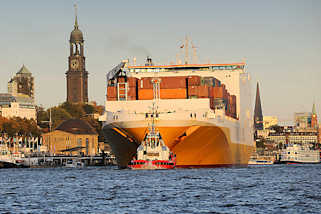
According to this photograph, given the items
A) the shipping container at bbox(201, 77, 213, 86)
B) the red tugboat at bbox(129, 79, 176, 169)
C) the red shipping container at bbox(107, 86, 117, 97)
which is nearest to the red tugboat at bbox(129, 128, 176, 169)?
the red tugboat at bbox(129, 79, 176, 169)

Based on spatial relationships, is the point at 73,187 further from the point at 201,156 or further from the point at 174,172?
the point at 201,156

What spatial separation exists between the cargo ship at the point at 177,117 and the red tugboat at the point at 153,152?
669 millimetres

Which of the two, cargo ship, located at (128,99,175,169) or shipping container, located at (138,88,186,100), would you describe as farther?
shipping container, located at (138,88,186,100)

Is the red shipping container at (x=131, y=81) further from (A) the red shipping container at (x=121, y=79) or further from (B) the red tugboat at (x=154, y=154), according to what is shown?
(B) the red tugboat at (x=154, y=154)

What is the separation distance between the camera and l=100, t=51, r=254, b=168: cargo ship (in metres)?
92.1

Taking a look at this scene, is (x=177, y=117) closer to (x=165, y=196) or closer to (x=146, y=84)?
(x=146, y=84)

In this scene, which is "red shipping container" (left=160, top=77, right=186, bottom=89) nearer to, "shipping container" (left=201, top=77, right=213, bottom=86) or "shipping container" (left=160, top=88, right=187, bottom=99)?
"shipping container" (left=160, top=88, right=187, bottom=99)

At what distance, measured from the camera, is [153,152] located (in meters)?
92.1

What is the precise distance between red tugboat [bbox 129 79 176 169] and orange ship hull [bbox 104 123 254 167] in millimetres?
903

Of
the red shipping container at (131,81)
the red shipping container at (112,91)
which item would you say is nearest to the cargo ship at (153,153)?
the red shipping container at (131,81)

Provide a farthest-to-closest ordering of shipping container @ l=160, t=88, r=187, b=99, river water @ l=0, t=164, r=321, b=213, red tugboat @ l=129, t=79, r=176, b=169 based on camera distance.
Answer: shipping container @ l=160, t=88, r=187, b=99 → red tugboat @ l=129, t=79, r=176, b=169 → river water @ l=0, t=164, r=321, b=213

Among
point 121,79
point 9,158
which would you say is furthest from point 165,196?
point 9,158

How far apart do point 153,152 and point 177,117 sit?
4906 mm

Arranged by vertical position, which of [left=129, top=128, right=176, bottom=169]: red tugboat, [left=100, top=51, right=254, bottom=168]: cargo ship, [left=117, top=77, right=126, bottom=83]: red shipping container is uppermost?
[left=117, top=77, right=126, bottom=83]: red shipping container
